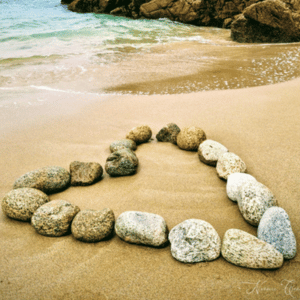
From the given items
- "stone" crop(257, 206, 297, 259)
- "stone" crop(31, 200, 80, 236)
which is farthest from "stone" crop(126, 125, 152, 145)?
"stone" crop(257, 206, 297, 259)

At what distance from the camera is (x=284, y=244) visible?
1.53m

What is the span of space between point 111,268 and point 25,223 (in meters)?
0.81

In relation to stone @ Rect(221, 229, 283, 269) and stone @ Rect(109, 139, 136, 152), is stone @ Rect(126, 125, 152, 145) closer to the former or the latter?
stone @ Rect(109, 139, 136, 152)

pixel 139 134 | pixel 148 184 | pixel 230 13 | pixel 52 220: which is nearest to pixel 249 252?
pixel 148 184

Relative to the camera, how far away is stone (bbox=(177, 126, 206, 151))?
2.75 metres

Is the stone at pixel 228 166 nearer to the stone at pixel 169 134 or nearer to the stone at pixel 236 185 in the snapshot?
the stone at pixel 236 185

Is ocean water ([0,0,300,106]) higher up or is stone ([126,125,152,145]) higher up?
ocean water ([0,0,300,106])

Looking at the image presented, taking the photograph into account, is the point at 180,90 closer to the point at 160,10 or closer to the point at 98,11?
the point at 160,10

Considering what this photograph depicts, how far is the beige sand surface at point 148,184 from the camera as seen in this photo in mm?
1446

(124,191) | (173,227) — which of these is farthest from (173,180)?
(173,227)

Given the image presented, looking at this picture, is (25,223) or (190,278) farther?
(25,223)

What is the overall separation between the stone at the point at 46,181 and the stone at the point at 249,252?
1426mm

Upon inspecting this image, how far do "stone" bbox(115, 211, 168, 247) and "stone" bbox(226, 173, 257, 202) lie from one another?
640 millimetres
